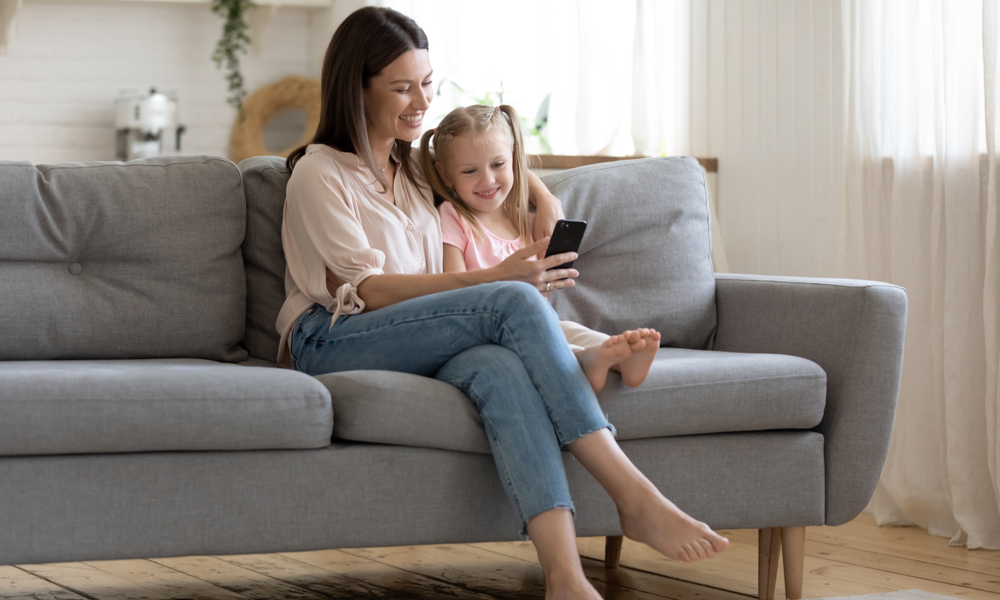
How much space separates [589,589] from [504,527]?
0.73 ft

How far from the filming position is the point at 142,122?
3.90m

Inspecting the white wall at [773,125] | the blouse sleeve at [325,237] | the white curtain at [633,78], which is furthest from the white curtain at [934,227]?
the blouse sleeve at [325,237]

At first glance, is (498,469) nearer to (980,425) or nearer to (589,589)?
(589,589)

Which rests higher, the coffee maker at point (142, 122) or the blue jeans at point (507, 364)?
the coffee maker at point (142, 122)

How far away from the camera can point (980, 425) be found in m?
2.29

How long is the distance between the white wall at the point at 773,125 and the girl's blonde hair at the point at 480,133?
100 centimetres

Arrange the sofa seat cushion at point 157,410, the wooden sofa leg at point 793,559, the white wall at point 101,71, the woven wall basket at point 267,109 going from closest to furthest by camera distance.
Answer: the sofa seat cushion at point 157,410 < the wooden sofa leg at point 793,559 < the white wall at point 101,71 < the woven wall basket at point 267,109

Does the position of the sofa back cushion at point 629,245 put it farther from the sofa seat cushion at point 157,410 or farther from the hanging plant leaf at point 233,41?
the hanging plant leaf at point 233,41

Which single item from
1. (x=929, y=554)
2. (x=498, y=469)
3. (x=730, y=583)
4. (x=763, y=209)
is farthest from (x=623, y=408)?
(x=763, y=209)

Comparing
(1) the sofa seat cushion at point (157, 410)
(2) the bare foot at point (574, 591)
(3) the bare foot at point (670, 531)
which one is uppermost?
(1) the sofa seat cushion at point (157, 410)

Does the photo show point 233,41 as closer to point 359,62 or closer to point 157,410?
point 359,62

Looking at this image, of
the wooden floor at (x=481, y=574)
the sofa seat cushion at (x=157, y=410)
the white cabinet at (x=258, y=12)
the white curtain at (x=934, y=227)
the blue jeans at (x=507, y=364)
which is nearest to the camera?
the sofa seat cushion at (x=157, y=410)

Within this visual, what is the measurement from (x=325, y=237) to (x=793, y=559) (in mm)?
1008

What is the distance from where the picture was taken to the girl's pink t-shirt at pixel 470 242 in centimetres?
197
